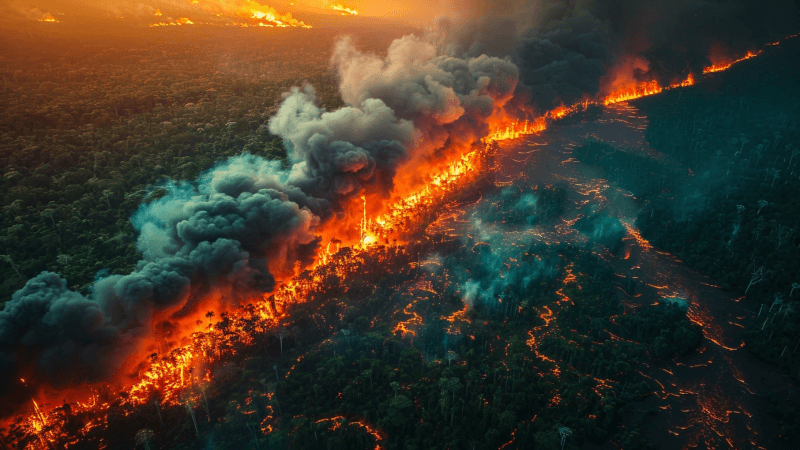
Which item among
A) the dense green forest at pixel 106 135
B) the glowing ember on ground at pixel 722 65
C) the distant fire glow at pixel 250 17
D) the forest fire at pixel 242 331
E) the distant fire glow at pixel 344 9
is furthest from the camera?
the distant fire glow at pixel 344 9

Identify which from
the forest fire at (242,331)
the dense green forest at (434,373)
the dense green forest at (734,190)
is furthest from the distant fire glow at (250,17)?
the dense green forest at (434,373)

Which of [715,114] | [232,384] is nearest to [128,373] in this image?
[232,384]

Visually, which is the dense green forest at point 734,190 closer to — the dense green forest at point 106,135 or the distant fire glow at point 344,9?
the dense green forest at point 106,135

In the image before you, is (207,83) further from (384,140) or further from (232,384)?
(232,384)

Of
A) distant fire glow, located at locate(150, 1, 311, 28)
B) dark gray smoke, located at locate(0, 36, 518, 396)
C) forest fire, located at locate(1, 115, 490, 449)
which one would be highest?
distant fire glow, located at locate(150, 1, 311, 28)

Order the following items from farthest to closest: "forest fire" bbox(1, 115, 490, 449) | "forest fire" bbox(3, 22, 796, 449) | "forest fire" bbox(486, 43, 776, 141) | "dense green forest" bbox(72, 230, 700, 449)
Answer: "forest fire" bbox(486, 43, 776, 141) < "dense green forest" bbox(72, 230, 700, 449) < "forest fire" bbox(3, 22, 796, 449) < "forest fire" bbox(1, 115, 490, 449)

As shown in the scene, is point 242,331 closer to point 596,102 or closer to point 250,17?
point 596,102

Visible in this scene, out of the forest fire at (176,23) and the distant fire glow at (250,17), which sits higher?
the distant fire glow at (250,17)

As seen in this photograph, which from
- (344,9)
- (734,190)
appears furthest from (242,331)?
(344,9)

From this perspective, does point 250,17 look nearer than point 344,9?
Yes

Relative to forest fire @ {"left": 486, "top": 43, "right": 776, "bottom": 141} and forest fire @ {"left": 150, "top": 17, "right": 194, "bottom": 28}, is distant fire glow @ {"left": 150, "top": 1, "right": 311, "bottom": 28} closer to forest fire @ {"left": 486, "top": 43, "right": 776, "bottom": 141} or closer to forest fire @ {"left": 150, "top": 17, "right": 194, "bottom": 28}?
forest fire @ {"left": 150, "top": 17, "right": 194, "bottom": 28}

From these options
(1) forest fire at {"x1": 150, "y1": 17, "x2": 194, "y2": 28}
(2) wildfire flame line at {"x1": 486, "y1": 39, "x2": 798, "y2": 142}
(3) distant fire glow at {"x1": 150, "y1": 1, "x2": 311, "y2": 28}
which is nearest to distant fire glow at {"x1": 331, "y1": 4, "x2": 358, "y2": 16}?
(3) distant fire glow at {"x1": 150, "y1": 1, "x2": 311, "y2": 28}
